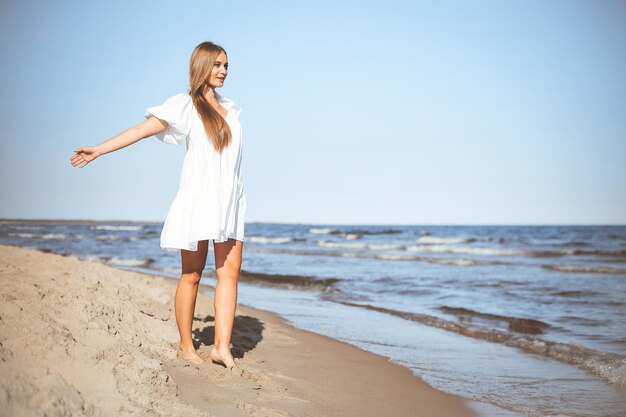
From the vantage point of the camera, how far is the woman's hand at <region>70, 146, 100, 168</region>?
289cm

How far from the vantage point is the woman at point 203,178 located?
3086 mm

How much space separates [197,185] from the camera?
3160 millimetres

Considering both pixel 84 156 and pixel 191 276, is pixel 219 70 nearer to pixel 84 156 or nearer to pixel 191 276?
pixel 84 156

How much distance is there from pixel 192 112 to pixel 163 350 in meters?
1.44

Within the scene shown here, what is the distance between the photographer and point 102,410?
6.66ft

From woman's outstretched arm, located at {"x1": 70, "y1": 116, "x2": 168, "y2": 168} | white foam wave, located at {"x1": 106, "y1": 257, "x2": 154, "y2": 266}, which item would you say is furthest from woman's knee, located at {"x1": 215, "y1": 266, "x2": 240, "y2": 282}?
white foam wave, located at {"x1": 106, "y1": 257, "x2": 154, "y2": 266}

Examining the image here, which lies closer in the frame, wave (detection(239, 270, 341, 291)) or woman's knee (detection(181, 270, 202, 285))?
woman's knee (detection(181, 270, 202, 285))

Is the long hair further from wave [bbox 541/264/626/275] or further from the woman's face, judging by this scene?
wave [bbox 541/264/626/275]

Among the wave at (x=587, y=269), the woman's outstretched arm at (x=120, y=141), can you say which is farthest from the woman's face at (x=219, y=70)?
the wave at (x=587, y=269)

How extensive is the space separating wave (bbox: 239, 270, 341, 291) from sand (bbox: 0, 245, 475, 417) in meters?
6.80

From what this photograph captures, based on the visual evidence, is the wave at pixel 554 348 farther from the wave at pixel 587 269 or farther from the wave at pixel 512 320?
the wave at pixel 587 269

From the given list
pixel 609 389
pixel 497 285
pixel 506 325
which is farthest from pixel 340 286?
pixel 609 389

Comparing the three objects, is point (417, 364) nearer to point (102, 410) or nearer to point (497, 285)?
point (102, 410)

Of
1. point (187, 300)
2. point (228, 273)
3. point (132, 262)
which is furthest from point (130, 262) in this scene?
point (228, 273)
